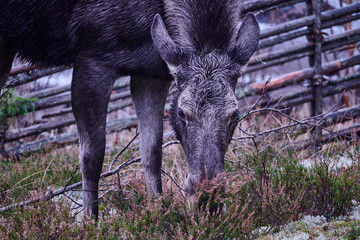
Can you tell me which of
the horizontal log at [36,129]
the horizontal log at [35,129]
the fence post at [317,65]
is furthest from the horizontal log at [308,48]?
the horizontal log at [35,129]

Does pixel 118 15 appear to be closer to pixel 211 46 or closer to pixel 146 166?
pixel 211 46

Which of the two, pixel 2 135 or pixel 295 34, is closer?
pixel 2 135

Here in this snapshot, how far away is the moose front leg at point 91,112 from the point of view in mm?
3846

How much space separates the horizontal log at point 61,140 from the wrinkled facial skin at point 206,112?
148 inches

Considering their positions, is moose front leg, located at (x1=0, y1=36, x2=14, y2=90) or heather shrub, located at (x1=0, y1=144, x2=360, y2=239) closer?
heather shrub, located at (x1=0, y1=144, x2=360, y2=239)

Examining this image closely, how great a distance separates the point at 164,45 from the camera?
143 inches

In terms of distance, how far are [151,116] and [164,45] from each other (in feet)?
3.19

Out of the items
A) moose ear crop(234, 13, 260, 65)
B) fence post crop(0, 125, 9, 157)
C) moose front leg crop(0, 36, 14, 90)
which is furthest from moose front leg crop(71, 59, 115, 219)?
fence post crop(0, 125, 9, 157)

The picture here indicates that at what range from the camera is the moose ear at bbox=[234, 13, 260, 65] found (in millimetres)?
3662

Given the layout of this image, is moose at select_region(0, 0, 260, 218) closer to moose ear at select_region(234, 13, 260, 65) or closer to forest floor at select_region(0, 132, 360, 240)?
moose ear at select_region(234, 13, 260, 65)

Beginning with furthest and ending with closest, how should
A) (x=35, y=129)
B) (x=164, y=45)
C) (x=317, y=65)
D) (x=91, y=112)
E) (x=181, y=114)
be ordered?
(x=317, y=65) → (x=35, y=129) → (x=91, y=112) → (x=164, y=45) → (x=181, y=114)

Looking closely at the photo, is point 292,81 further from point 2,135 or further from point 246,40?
point 2,135

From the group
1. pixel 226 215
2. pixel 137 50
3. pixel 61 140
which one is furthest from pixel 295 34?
pixel 226 215

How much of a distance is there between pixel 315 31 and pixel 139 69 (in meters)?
4.74
